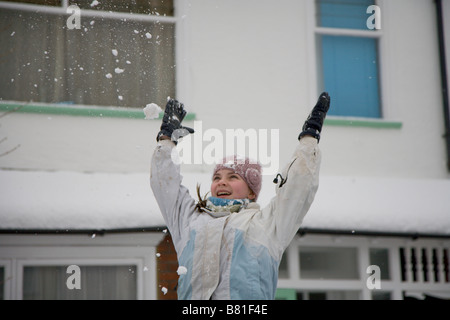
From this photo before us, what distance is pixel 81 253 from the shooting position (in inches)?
221

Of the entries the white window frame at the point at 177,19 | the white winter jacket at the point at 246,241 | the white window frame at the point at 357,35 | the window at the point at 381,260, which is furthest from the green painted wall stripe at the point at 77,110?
the white winter jacket at the point at 246,241

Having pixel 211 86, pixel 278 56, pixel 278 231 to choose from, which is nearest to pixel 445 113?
pixel 278 56

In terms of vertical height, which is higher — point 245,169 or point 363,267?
point 245,169

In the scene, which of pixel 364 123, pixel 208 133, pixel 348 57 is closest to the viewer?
pixel 208 133

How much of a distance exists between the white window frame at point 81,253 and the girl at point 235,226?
2.05 m

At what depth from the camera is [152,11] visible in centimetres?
640

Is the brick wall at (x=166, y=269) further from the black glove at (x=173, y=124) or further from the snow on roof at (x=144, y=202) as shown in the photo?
the black glove at (x=173, y=124)

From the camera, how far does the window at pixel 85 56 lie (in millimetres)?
6117

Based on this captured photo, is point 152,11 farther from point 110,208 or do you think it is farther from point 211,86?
point 110,208

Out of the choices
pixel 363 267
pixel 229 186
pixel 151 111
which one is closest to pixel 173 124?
pixel 151 111

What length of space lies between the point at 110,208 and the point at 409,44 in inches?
118

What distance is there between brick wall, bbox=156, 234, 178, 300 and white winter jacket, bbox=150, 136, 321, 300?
2.09 metres

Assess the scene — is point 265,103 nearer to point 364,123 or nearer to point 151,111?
point 364,123

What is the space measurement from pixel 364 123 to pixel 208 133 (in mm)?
1328
